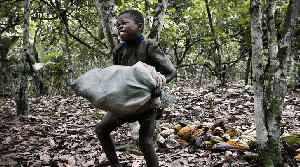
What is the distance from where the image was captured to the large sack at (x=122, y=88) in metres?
1.79

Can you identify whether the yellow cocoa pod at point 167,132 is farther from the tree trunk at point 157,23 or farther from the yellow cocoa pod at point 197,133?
the tree trunk at point 157,23

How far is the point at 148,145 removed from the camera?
2.23m

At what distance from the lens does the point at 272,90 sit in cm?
255

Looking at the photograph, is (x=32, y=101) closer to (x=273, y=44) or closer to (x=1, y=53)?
(x=1, y=53)

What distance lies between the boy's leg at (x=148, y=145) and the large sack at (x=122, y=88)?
483mm

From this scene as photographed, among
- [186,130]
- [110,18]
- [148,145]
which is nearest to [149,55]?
[148,145]

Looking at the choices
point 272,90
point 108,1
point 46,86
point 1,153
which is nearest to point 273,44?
point 272,90

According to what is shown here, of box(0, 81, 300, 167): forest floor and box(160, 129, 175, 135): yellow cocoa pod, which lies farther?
box(160, 129, 175, 135): yellow cocoa pod

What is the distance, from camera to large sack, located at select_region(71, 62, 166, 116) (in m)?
1.79

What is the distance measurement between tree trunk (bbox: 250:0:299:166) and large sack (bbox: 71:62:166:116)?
120cm

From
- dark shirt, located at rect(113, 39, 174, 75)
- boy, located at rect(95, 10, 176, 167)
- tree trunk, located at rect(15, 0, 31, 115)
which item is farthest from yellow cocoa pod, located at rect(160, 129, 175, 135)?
tree trunk, located at rect(15, 0, 31, 115)

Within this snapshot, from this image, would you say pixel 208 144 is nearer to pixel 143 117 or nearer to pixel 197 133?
pixel 197 133

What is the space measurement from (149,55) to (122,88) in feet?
1.97

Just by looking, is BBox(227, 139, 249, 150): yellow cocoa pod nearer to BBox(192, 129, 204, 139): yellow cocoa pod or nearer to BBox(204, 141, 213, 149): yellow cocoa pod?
BBox(204, 141, 213, 149): yellow cocoa pod
